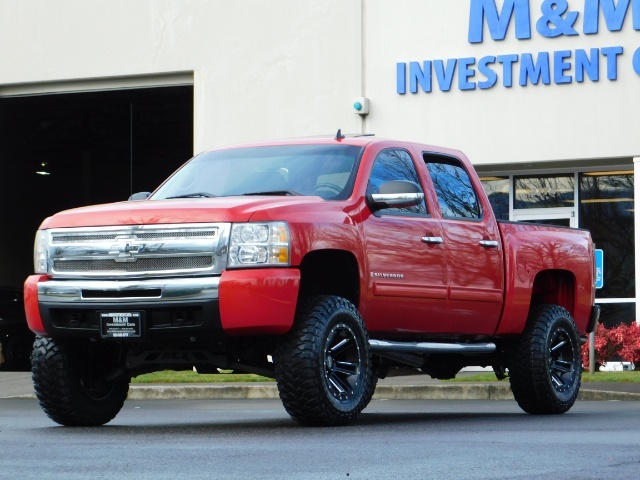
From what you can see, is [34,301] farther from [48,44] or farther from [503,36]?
[48,44]

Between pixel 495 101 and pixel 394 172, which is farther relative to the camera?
pixel 495 101

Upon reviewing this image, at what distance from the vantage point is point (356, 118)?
966 inches

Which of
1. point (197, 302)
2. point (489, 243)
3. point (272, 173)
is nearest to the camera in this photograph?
point (197, 302)

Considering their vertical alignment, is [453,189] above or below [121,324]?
above

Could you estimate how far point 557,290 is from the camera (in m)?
13.0

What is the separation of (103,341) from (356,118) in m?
14.8

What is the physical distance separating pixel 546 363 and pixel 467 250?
51.5 inches

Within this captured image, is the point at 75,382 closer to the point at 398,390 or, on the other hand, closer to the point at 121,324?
the point at 121,324

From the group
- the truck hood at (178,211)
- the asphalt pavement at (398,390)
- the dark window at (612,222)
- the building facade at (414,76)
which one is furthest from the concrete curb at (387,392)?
the truck hood at (178,211)

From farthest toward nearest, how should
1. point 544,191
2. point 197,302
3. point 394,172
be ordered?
point 544,191 → point 394,172 → point 197,302

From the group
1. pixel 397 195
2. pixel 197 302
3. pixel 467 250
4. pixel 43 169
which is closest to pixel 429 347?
pixel 467 250

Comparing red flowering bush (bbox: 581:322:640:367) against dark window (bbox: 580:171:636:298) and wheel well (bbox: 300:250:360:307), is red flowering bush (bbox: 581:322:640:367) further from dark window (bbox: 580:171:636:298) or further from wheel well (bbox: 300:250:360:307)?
wheel well (bbox: 300:250:360:307)

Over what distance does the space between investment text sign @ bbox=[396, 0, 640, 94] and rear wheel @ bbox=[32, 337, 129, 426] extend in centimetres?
1392

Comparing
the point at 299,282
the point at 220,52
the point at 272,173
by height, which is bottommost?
the point at 299,282
